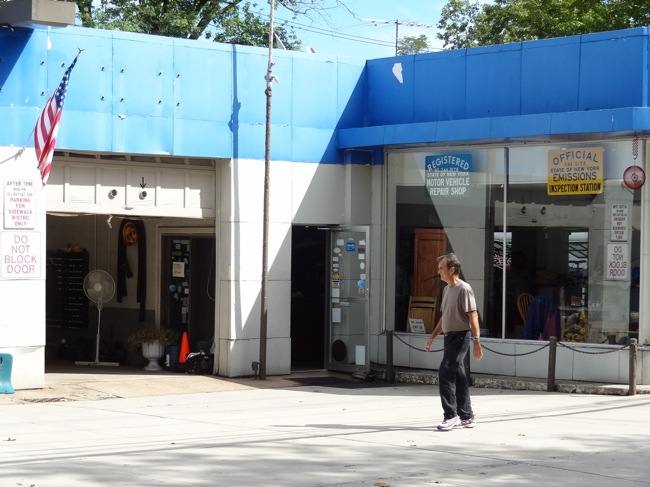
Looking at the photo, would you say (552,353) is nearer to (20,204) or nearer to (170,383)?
(170,383)

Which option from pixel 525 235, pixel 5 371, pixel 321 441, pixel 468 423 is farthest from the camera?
pixel 525 235

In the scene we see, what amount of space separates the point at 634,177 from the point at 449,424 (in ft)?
20.1

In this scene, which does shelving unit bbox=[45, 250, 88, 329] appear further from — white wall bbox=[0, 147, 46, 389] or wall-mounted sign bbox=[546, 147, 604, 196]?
wall-mounted sign bbox=[546, 147, 604, 196]

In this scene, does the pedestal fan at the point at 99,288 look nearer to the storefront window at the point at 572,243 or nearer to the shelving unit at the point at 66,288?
the shelving unit at the point at 66,288

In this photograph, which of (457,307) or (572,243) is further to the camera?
(572,243)

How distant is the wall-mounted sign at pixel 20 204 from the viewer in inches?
637

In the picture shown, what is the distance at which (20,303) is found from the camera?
1625 centimetres

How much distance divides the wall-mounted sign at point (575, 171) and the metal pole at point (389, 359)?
343 cm

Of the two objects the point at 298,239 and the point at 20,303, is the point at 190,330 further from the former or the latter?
the point at 20,303

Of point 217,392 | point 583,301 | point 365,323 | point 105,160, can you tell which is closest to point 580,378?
point 583,301

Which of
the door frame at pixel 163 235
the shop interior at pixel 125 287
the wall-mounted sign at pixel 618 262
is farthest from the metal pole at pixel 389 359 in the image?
the wall-mounted sign at pixel 618 262

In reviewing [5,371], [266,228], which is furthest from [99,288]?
[5,371]

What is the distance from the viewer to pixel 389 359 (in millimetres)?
18672

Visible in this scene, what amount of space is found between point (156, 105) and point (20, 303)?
3.70m
